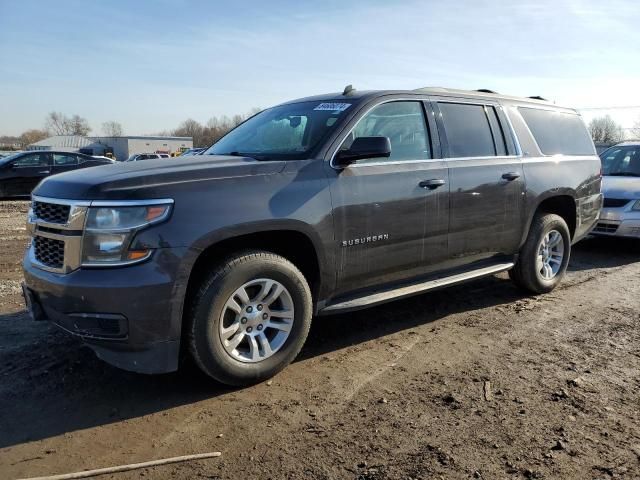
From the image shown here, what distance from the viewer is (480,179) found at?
15.2ft

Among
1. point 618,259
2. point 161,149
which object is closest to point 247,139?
point 618,259

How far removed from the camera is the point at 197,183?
3.17 meters

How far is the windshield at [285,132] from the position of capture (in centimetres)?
392

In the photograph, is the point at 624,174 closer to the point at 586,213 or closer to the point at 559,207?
the point at 586,213

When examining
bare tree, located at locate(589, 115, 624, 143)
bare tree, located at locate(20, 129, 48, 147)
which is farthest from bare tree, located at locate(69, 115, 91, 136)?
bare tree, located at locate(589, 115, 624, 143)

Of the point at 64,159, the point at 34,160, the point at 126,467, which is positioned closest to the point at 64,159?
the point at 64,159

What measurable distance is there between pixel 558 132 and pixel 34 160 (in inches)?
569

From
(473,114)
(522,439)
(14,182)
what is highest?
(473,114)

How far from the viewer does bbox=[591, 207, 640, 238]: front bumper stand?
768 cm

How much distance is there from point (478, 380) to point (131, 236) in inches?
95.0

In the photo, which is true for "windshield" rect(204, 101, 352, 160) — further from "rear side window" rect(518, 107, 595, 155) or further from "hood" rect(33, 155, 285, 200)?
"rear side window" rect(518, 107, 595, 155)

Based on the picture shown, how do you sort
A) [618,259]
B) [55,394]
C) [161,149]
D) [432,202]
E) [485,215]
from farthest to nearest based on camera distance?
[161,149] → [618,259] → [485,215] → [432,202] → [55,394]

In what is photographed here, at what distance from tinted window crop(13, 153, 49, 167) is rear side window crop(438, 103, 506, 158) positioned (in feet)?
45.9

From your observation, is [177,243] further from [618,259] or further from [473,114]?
[618,259]
